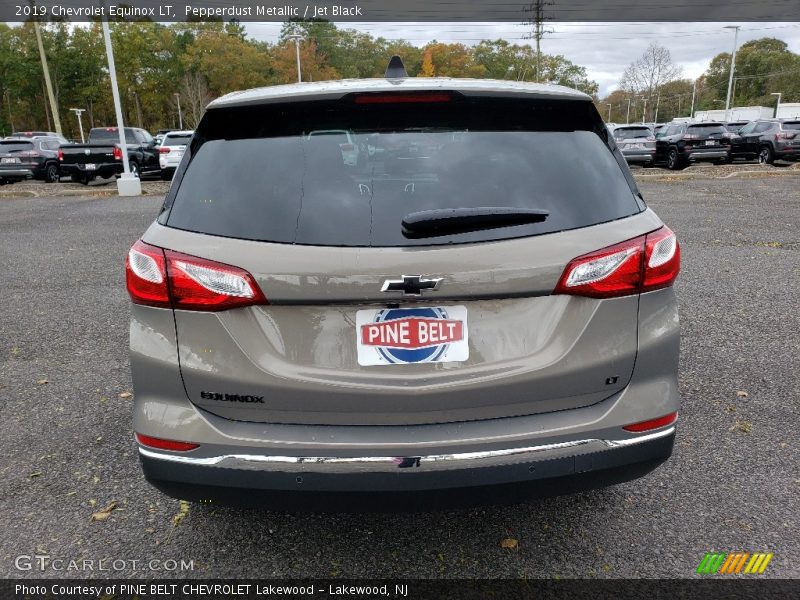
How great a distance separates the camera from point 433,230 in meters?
1.96

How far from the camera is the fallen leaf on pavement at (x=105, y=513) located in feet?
9.02

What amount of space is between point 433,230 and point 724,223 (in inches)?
419

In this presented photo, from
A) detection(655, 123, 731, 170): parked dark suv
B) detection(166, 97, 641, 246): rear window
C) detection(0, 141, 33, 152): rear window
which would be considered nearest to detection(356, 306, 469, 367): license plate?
detection(166, 97, 641, 246): rear window

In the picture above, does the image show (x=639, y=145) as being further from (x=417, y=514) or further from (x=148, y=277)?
(x=148, y=277)

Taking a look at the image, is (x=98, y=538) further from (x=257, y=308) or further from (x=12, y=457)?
(x=257, y=308)

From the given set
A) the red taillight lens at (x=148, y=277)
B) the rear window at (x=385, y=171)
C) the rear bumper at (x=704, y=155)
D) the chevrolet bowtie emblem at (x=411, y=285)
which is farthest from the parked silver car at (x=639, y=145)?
the red taillight lens at (x=148, y=277)

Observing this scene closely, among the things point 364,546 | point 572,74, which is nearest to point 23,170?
point 364,546

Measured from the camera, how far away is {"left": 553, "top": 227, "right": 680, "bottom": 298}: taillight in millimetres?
1984

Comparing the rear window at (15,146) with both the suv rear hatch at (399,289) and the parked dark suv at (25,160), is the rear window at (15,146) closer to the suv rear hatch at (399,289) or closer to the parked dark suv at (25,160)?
the parked dark suv at (25,160)

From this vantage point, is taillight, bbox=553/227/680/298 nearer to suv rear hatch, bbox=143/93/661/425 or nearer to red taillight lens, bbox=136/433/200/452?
suv rear hatch, bbox=143/93/661/425

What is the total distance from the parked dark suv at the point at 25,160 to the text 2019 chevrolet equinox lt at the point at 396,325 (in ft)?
77.4

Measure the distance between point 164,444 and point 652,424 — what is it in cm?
168
